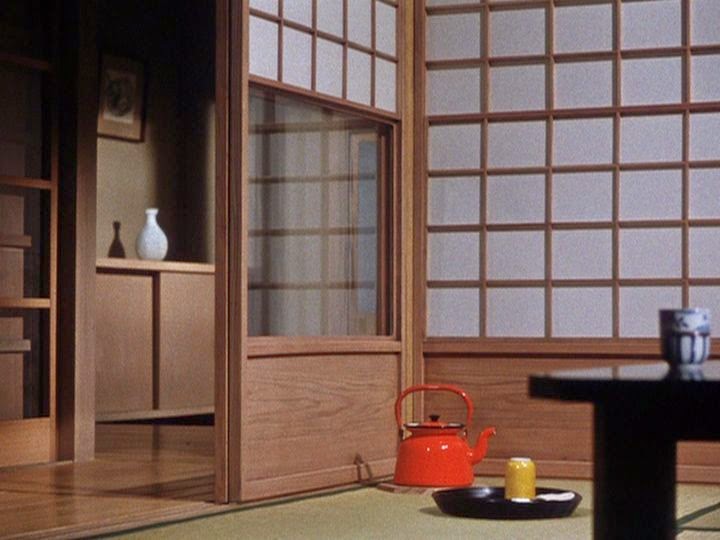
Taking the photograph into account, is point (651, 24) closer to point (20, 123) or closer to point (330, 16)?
point (330, 16)

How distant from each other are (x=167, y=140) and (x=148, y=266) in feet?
3.69

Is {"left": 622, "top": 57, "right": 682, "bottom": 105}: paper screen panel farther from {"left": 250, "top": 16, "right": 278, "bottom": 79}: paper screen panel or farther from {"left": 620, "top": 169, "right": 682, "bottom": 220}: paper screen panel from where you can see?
{"left": 250, "top": 16, "right": 278, "bottom": 79}: paper screen panel

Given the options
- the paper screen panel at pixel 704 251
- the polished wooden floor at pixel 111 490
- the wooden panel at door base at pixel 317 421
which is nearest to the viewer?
the polished wooden floor at pixel 111 490

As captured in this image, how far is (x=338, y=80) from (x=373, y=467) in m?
1.26

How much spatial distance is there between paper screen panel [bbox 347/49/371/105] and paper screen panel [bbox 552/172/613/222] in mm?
710

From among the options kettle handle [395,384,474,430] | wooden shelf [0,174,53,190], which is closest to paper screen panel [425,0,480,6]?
kettle handle [395,384,474,430]

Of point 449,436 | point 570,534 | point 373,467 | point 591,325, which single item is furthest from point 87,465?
point 570,534

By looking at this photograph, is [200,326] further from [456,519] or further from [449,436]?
[456,519]

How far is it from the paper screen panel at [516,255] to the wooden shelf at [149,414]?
241 cm

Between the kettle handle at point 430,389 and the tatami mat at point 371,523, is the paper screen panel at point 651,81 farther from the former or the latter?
the tatami mat at point 371,523

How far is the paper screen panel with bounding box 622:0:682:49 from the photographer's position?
16.6 feet

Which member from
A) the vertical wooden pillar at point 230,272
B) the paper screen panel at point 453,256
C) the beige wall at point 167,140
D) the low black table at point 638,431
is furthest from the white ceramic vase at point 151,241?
the low black table at point 638,431

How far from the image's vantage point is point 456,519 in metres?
3.92

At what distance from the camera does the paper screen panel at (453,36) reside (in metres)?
5.30
